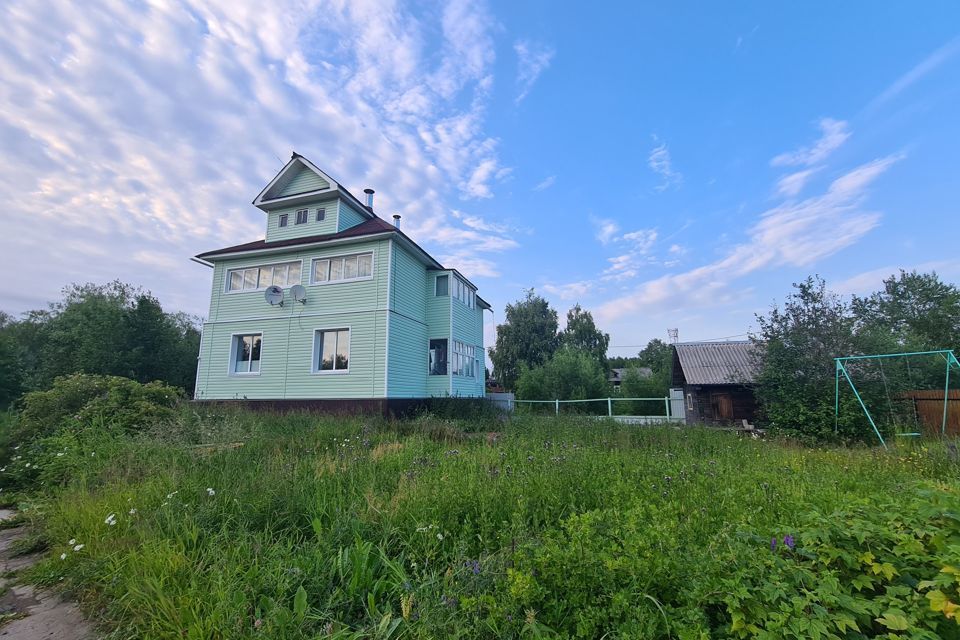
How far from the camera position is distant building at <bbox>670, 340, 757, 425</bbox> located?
1603cm

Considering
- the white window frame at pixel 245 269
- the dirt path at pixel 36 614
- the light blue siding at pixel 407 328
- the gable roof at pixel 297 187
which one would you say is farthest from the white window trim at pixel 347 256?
the dirt path at pixel 36 614

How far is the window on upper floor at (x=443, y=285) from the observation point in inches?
640

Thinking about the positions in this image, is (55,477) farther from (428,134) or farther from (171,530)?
(428,134)

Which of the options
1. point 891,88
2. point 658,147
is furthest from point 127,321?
point 891,88

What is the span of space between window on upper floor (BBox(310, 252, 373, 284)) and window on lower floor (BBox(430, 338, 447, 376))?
4.28 meters

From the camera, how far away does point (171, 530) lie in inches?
114

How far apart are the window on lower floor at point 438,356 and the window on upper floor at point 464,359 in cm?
48

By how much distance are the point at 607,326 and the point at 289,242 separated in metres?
29.2

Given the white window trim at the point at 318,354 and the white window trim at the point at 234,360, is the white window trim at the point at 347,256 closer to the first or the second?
the white window trim at the point at 318,354

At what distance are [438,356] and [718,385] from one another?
40.6ft

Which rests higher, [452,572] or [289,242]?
[289,242]

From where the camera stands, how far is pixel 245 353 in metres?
14.9

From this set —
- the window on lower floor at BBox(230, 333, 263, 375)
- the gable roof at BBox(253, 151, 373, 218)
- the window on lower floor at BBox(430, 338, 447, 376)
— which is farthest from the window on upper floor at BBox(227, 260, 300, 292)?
the window on lower floor at BBox(430, 338, 447, 376)

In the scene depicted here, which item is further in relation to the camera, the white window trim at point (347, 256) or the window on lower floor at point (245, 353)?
the window on lower floor at point (245, 353)
